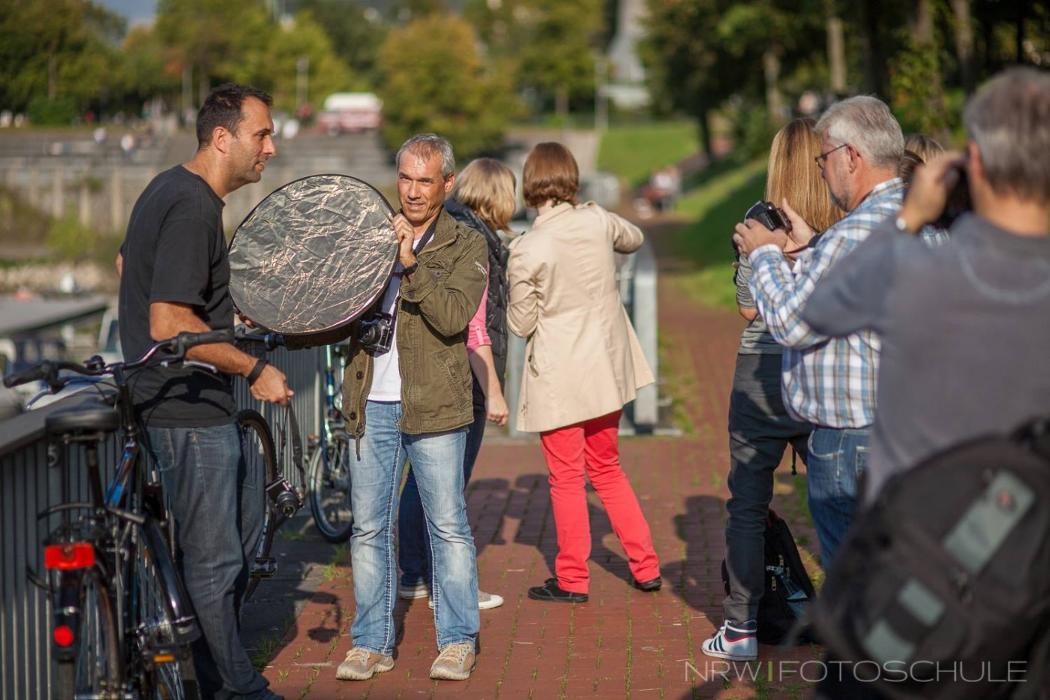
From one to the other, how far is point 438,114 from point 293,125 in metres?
18.7

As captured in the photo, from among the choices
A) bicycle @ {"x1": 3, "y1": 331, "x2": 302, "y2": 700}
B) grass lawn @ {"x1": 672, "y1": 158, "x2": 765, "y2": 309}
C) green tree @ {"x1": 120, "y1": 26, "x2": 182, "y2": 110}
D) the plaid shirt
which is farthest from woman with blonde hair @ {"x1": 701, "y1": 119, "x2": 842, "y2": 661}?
grass lawn @ {"x1": 672, "y1": 158, "x2": 765, "y2": 309}

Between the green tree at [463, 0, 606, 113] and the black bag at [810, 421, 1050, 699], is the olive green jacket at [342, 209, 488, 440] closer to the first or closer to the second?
the black bag at [810, 421, 1050, 699]

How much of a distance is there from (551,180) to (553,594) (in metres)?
1.91

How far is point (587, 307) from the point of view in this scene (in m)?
6.68

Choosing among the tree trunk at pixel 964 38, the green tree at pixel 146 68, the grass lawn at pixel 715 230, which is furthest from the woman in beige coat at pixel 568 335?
the tree trunk at pixel 964 38

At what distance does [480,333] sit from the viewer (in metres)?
6.38

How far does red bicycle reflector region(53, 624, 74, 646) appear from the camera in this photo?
4.00m

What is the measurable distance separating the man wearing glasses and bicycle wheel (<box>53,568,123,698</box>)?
2.04 metres

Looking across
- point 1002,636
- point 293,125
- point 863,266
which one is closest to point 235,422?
point 863,266

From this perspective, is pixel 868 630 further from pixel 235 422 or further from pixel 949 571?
pixel 235 422

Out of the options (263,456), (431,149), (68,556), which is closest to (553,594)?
(263,456)

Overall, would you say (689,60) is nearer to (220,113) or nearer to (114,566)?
(220,113)

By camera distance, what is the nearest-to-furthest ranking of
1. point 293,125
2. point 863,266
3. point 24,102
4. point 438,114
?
point 863,266 < point 24,102 < point 293,125 < point 438,114

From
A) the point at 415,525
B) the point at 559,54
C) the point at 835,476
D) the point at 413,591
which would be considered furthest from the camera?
the point at 559,54
